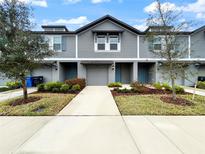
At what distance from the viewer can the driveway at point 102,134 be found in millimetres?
3975

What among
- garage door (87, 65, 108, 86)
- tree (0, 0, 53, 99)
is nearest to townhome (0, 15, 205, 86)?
garage door (87, 65, 108, 86)

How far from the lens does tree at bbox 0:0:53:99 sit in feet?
27.4

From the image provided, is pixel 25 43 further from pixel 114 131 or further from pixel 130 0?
pixel 130 0

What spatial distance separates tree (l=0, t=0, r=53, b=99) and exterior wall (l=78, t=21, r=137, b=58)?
10.0 meters

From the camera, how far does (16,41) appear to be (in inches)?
330

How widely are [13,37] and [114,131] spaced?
6.82 m

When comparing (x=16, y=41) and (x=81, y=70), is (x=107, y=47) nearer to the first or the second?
(x=81, y=70)

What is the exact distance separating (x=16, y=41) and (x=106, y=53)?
1144cm

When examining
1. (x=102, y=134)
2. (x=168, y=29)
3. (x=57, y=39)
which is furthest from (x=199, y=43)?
(x=102, y=134)

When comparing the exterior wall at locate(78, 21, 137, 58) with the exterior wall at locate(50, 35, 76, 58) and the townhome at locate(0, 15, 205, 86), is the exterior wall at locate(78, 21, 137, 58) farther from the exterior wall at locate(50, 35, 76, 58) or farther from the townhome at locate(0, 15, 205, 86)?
the exterior wall at locate(50, 35, 76, 58)

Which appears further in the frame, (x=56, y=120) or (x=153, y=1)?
(x=153, y=1)

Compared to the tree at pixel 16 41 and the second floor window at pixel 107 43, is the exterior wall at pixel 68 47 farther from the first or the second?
the tree at pixel 16 41

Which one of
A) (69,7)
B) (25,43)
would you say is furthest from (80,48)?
(25,43)

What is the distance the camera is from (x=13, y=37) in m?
8.55
